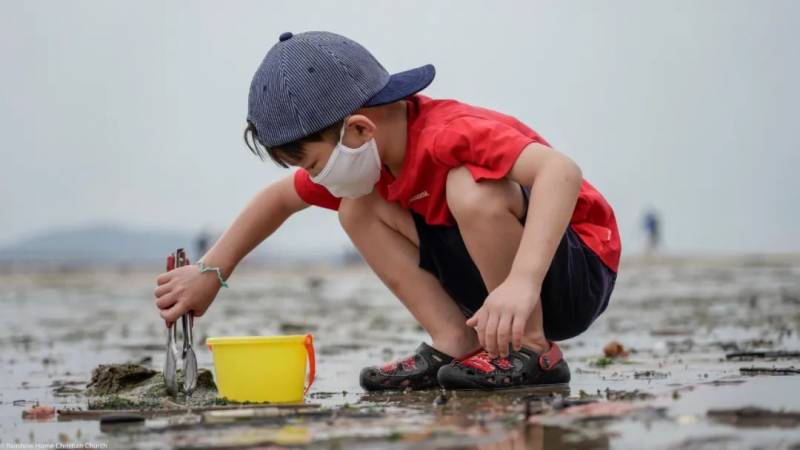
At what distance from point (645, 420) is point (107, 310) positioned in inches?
396

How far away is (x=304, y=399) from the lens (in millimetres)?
3752

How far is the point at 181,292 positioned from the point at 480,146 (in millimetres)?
1276

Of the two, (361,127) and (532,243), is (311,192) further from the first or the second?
(532,243)

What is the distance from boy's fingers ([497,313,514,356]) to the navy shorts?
0.55 m

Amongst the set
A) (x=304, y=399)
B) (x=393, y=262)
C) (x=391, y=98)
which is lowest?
(x=304, y=399)

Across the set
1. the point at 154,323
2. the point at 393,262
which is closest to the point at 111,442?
the point at 393,262

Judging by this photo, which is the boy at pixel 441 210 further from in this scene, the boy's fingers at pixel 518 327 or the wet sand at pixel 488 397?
the wet sand at pixel 488 397

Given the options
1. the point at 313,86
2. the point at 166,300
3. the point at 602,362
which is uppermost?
the point at 313,86

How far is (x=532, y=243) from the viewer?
11.1 ft

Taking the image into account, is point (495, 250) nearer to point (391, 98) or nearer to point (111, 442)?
point (391, 98)

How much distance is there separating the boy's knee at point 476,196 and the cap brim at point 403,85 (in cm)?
31

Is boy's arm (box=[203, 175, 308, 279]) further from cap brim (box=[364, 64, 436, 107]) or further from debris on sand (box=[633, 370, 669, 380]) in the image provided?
debris on sand (box=[633, 370, 669, 380])

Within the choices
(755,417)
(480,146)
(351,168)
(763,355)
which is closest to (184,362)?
(351,168)

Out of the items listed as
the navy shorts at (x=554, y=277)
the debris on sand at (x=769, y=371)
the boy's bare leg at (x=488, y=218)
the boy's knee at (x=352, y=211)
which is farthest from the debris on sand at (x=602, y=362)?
the boy's knee at (x=352, y=211)
